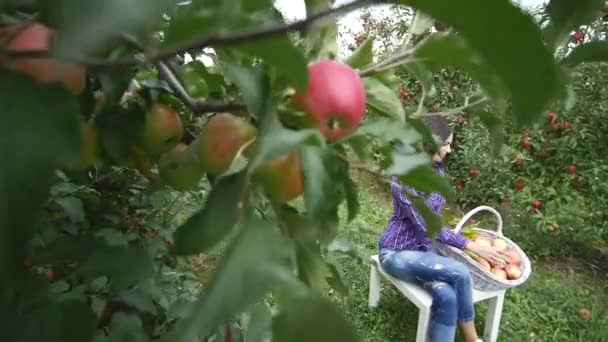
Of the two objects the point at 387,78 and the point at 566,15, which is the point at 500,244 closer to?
the point at 387,78

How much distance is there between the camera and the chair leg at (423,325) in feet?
6.65

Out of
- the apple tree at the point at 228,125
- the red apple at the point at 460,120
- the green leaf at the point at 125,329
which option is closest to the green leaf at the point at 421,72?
the apple tree at the point at 228,125

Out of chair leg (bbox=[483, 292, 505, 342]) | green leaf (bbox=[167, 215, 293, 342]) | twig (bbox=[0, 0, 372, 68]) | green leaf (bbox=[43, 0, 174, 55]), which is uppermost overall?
green leaf (bbox=[43, 0, 174, 55])

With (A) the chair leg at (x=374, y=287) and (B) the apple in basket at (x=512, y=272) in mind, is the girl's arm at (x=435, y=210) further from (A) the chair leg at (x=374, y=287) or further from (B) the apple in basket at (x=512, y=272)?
(A) the chair leg at (x=374, y=287)

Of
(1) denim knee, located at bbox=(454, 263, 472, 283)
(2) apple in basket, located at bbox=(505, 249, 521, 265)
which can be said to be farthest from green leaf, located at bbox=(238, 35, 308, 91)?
(2) apple in basket, located at bbox=(505, 249, 521, 265)

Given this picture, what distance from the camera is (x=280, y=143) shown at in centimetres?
Result: 23

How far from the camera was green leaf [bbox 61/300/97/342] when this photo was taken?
0.31 meters

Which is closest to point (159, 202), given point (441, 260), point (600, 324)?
point (441, 260)

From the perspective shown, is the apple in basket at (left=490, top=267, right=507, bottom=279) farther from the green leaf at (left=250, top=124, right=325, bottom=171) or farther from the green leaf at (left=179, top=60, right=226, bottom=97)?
the green leaf at (left=250, top=124, right=325, bottom=171)

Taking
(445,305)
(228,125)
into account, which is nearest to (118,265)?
(228,125)

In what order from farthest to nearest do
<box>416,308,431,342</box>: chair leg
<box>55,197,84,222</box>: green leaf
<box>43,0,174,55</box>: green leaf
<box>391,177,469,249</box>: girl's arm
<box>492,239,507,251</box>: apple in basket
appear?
<box>492,239,507,251</box>: apple in basket, <box>416,308,431,342</box>: chair leg, <box>391,177,469,249</box>: girl's arm, <box>55,197,84,222</box>: green leaf, <box>43,0,174,55</box>: green leaf

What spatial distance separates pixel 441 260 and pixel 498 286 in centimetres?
26

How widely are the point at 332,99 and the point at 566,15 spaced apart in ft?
0.43

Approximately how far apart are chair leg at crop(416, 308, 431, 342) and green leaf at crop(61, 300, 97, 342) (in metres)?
1.86
